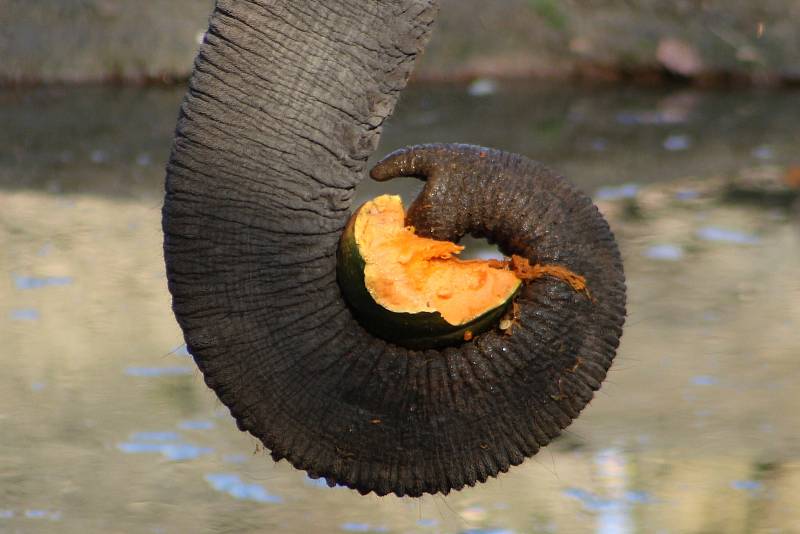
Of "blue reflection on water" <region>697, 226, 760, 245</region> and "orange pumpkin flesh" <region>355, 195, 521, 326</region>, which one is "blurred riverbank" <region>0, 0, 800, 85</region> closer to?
"blue reflection on water" <region>697, 226, 760, 245</region>

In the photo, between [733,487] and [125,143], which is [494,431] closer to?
[733,487]

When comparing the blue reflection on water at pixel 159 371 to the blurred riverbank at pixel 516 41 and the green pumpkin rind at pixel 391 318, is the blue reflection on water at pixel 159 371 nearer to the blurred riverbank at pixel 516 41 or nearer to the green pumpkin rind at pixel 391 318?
the green pumpkin rind at pixel 391 318

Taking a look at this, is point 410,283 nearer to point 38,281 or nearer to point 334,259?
point 334,259

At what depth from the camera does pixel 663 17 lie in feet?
26.1

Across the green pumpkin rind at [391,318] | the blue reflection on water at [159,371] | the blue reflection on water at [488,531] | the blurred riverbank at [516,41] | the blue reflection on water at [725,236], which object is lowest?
the blue reflection on water at [488,531]

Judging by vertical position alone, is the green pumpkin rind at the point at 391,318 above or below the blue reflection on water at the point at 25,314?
below

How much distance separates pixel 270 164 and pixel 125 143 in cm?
462

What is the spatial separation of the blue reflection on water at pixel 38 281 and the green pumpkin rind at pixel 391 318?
103 inches

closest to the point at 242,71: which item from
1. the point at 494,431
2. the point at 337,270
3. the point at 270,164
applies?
the point at 270,164

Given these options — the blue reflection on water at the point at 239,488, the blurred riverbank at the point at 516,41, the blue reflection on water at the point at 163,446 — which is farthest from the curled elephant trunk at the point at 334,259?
the blurred riverbank at the point at 516,41

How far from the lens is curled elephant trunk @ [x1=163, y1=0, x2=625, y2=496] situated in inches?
79.8

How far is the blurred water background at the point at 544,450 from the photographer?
9.71 ft

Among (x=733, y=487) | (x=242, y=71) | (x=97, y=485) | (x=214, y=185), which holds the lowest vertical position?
(x=733, y=487)

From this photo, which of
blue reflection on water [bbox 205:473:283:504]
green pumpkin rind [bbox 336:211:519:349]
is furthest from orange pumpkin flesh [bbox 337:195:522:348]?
blue reflection on water [bbox 205:473:283:504]
